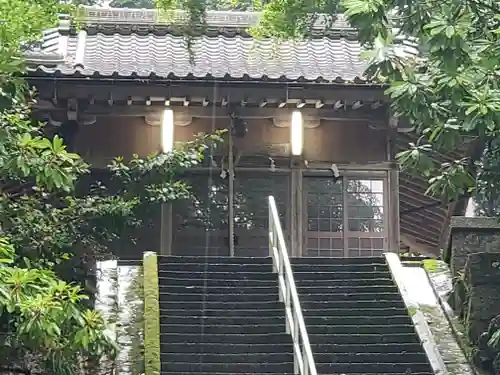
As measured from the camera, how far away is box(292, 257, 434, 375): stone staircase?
31.0 ft

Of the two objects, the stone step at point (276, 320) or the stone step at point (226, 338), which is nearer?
the stone step at point (226, 338)

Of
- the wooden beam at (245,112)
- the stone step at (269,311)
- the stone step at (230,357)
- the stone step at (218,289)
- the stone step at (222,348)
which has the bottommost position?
the stone step at (230,357)

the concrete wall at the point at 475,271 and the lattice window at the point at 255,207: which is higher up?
the lattice window at the point at 255,207

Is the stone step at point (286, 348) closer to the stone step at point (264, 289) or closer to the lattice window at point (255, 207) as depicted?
the stone step at point (264, 289)

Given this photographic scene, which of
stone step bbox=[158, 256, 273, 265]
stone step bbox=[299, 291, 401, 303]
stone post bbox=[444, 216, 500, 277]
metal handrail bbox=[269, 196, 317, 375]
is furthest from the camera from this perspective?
stone step bbox=[158, 256, 273, 265]

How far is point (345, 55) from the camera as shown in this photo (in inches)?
608

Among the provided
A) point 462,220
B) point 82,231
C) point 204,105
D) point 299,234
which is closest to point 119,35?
point 204,105

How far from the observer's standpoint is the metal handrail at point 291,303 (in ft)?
27.5

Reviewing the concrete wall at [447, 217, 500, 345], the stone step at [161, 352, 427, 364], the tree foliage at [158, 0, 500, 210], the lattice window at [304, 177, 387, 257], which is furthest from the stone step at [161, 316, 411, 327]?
the lattice window at [304, 177, 387, 257]

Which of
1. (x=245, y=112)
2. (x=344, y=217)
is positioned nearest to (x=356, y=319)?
(x=344, y=217)

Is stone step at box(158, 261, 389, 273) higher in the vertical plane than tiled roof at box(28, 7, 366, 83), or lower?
lower

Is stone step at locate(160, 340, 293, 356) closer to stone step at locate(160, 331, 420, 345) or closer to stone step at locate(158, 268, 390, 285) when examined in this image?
stone step at locate(160, 331, 420, 345)

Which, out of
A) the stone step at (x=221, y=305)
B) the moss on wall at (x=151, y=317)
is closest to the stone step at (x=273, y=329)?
the moss on wall at (x=151, y=317)

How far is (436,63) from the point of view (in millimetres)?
7816
